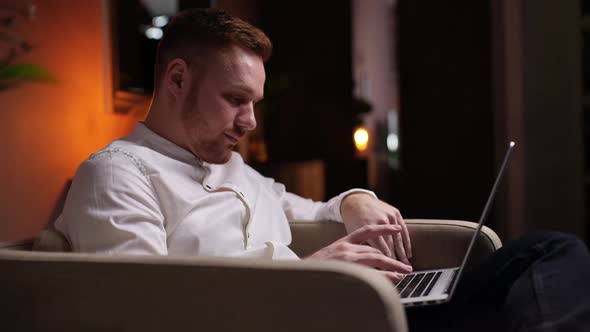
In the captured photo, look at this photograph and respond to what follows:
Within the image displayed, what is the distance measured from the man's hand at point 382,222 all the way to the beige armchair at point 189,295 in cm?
63

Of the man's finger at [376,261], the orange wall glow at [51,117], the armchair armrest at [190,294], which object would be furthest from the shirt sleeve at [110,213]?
the orange wall glow at [51,117]

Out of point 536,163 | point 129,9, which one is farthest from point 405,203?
point 129,9

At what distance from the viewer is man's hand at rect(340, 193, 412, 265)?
1.41 metres

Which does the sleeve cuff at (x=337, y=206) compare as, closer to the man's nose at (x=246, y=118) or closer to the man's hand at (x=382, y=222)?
the man's hand at (x=382, y=222)

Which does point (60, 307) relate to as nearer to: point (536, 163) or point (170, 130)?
point (170, 130)

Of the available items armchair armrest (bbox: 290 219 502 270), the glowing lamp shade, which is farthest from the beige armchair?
the glowing lamp shade

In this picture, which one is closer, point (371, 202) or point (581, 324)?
point (581, 324)

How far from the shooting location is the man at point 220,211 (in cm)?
103

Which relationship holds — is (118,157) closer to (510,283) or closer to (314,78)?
(510,283)

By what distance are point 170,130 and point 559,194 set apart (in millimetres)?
2808

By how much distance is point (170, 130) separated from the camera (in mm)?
1368

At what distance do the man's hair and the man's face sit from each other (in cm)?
2

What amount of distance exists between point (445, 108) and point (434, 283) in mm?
4024

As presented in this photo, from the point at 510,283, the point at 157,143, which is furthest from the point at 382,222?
the point at 157,143
